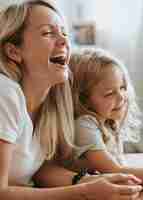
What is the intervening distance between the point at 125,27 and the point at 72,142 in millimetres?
1388

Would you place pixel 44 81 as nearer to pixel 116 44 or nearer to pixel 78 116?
pixel 78 116

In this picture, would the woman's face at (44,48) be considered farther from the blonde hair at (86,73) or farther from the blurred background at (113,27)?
the blurred background at (113,27)

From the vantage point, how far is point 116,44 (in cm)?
264

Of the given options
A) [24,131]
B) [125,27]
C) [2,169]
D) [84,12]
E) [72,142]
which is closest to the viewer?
[2,169]

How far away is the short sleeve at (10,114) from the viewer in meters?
1.08

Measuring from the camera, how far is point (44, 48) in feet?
4.02

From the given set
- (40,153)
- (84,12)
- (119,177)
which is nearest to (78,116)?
(40,153)

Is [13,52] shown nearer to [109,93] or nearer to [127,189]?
[109,93]

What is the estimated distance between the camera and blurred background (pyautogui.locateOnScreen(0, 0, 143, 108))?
2533mm

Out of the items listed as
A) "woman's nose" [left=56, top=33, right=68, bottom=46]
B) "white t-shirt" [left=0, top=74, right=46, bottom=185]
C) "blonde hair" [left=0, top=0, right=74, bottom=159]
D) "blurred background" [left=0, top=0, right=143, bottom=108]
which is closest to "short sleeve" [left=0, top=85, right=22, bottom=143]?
"white t-shirt" [left=0, top=74, right=46, bottom=185]

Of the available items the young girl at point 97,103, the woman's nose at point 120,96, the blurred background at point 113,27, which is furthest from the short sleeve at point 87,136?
the blurred background at point 113,27

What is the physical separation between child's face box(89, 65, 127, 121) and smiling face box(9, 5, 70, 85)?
0.19 m

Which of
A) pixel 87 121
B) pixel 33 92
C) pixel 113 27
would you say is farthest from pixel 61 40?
pixel 113 27

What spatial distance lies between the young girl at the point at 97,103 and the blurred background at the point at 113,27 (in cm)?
102
